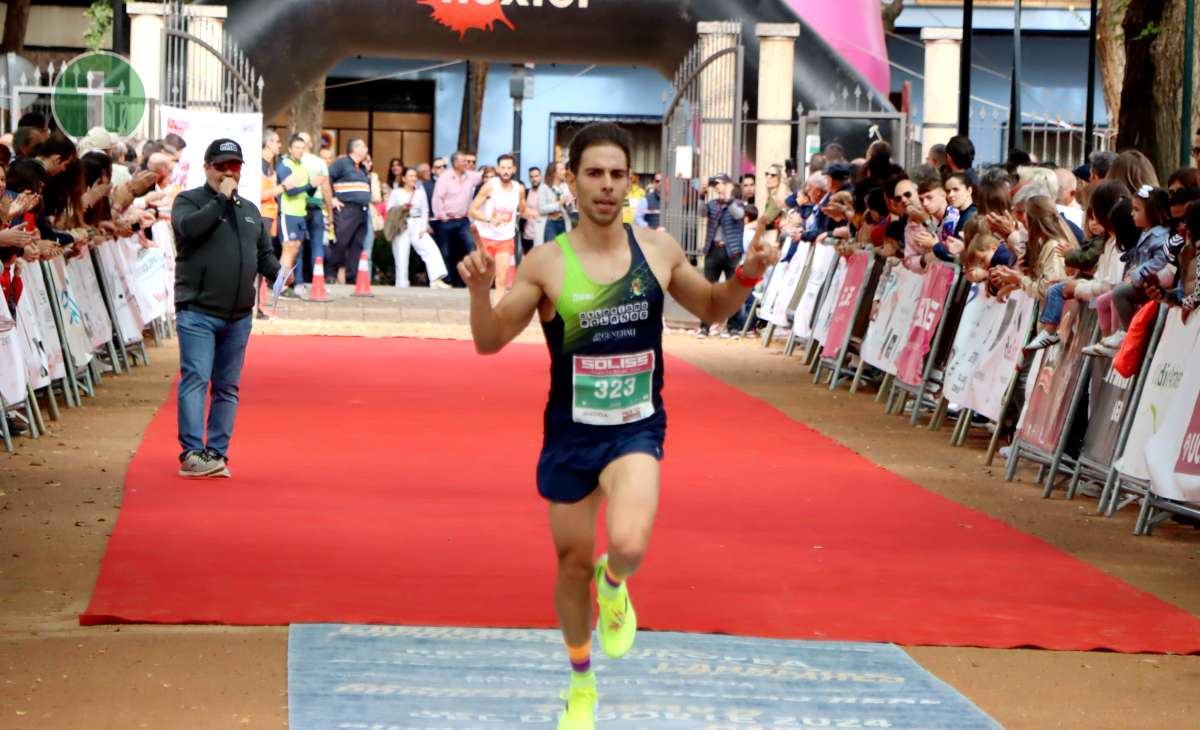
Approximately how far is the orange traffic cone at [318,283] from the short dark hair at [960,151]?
1234cm

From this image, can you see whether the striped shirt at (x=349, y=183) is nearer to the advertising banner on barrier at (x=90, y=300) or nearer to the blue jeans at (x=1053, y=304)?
the advertising banner on barrier at (x=90, y=300)

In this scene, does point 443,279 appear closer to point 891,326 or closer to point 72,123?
point 72,123

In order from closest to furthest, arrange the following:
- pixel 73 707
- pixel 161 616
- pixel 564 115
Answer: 1. pixel 73 707
2. pixel 161 616
3. pixel 564 115

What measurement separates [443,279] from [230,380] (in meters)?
21.1

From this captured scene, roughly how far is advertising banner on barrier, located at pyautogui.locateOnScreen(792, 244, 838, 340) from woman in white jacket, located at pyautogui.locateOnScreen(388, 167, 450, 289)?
11.6 meters

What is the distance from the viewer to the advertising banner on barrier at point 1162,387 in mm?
10336

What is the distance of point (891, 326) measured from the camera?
56.3 ft

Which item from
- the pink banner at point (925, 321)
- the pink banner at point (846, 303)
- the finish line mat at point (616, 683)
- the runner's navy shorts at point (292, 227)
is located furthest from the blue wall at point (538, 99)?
the finish line mat at point (616, 683)

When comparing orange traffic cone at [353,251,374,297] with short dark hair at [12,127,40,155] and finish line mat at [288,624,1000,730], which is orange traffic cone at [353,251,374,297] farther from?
finish line mat at [288,624,1000,730]

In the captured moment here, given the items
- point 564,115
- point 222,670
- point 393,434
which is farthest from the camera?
point 564,115

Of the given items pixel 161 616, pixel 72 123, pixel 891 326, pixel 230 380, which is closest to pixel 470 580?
pixel 161 616

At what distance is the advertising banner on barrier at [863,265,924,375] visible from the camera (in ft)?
54.4

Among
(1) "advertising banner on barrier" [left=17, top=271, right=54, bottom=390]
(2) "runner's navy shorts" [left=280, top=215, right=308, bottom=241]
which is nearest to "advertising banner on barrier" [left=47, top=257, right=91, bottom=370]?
(1) "advertising banner on barrier" [left=17, top=271, right=54, bottom=390]

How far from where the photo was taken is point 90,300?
16.6 m
